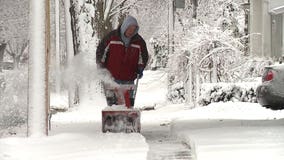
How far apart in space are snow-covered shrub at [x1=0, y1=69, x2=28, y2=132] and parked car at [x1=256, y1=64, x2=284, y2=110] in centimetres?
407

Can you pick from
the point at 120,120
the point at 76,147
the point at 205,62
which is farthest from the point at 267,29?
the point at 76,147

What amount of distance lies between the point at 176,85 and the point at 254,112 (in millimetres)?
8740

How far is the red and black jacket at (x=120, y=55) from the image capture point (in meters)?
9.11

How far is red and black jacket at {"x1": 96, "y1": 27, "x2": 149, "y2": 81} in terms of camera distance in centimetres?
911

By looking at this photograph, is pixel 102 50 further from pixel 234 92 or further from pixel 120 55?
pixel 234 92

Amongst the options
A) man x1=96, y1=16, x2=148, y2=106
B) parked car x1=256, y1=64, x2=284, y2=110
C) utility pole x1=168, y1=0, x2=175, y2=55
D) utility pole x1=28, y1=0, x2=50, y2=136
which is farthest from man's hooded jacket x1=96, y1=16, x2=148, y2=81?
utility pole x1=168, y1=0, x2=175, y2=55

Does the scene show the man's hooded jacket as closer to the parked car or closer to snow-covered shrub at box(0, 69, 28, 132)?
snow-covered shrub at box(0, 69, 28, 132)

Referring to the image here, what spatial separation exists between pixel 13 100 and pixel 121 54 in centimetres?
314

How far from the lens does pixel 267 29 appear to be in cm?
2289

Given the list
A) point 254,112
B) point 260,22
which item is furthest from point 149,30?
point 254,112

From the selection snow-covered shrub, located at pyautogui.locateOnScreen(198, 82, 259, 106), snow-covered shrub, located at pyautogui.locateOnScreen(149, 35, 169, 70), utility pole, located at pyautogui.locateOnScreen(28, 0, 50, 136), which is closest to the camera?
utility pole, located at pyautogui.locateOnScreen(28, 0, 50, 136)

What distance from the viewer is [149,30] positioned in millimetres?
39406

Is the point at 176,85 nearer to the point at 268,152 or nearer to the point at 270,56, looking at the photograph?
the point at 270,56

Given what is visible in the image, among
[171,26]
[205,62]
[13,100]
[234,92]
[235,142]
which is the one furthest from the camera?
[171,26]
